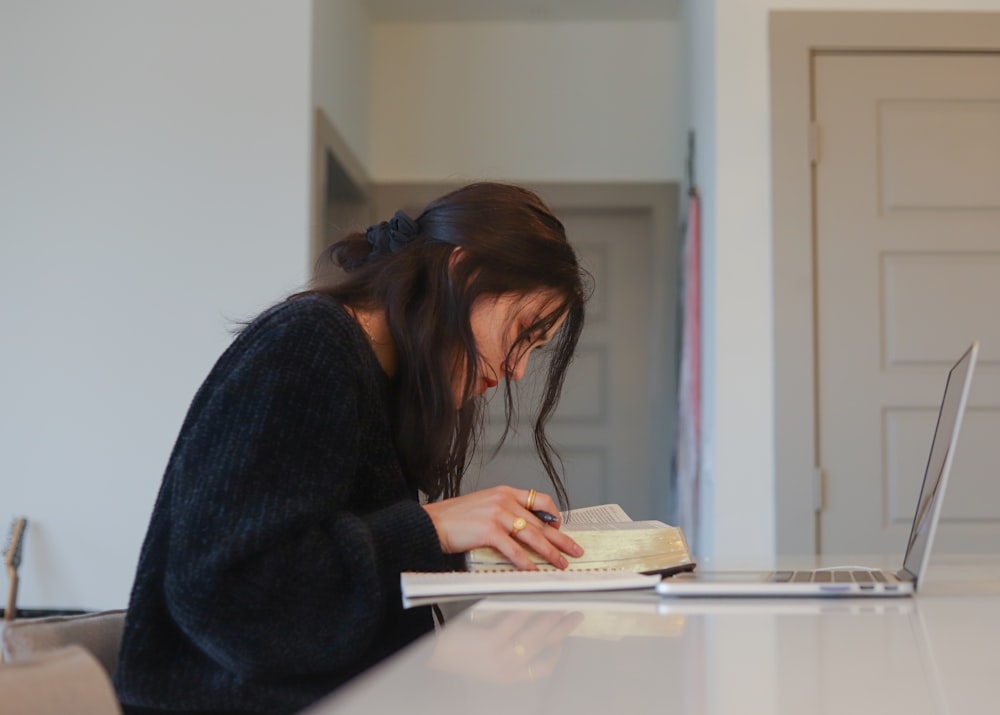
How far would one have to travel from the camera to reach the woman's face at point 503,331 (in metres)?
1.27

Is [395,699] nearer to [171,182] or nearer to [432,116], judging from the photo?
[171,182]

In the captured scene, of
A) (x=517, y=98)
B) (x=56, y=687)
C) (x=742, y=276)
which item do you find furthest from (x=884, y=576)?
(x=517, y=98)

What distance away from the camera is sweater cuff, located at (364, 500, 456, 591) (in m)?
1.02

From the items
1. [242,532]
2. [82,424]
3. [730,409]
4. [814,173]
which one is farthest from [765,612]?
[82,424]

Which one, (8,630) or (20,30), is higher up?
(20,30)

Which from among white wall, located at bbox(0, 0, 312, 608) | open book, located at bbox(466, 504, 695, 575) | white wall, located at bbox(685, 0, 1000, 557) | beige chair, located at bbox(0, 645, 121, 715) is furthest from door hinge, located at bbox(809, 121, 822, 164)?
beige chair, located at bbox(0, 645, 121, 715)

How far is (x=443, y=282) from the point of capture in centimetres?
124

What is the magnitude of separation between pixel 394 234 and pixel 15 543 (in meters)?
2.26

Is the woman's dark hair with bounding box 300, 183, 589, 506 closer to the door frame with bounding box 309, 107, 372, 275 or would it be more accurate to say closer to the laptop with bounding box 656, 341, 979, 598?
the laptop with bounding box 656, 341, 979, 598

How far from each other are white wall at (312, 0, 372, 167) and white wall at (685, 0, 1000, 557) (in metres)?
1.19

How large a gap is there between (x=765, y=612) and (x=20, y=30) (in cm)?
311

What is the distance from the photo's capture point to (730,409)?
3111 mm

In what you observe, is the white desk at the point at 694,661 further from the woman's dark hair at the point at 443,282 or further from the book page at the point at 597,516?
the book page at the point at 597,516

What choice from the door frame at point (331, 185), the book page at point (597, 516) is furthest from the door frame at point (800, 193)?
the book page at point (597, 516)
